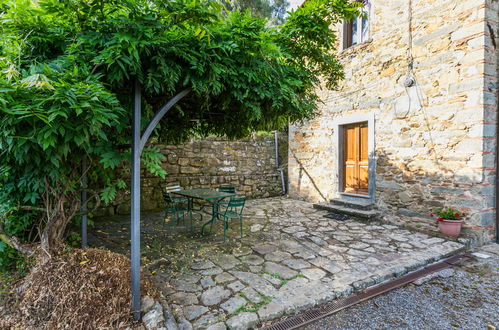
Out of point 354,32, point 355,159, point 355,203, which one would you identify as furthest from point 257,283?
point 354,32

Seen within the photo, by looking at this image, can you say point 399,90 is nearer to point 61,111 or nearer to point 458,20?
point 458,20

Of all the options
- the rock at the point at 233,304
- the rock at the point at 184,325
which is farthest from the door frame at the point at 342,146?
the rock at the point at 184,325

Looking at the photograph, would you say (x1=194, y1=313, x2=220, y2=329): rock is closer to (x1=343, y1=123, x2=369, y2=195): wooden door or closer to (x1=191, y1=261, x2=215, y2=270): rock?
(x1=191, y1=261, x2=215, y2=270): rock

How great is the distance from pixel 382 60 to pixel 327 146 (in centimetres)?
222

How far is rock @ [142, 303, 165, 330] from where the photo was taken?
1.86m

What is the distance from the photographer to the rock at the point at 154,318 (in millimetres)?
1861

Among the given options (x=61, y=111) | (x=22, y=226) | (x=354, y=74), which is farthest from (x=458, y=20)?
(x=22, y=226)

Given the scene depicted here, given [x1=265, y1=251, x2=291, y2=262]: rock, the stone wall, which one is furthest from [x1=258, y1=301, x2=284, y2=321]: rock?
the stone wall

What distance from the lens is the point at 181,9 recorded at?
1.84 meters

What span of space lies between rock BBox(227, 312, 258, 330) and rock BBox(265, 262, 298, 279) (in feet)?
2.49

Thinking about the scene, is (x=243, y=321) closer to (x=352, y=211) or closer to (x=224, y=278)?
A: (x=224, y=278)

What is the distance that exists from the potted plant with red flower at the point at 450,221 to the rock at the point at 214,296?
11.8 ft

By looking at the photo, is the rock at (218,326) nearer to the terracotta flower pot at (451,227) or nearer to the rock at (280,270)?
the rock at (280,270)

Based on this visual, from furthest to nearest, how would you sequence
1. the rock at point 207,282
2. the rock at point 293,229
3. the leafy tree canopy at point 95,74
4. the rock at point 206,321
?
the rock at point 293,229 < the rock at point 207,282 < the rock at point 206,321 < the leafy tree canopy at point 95,74
